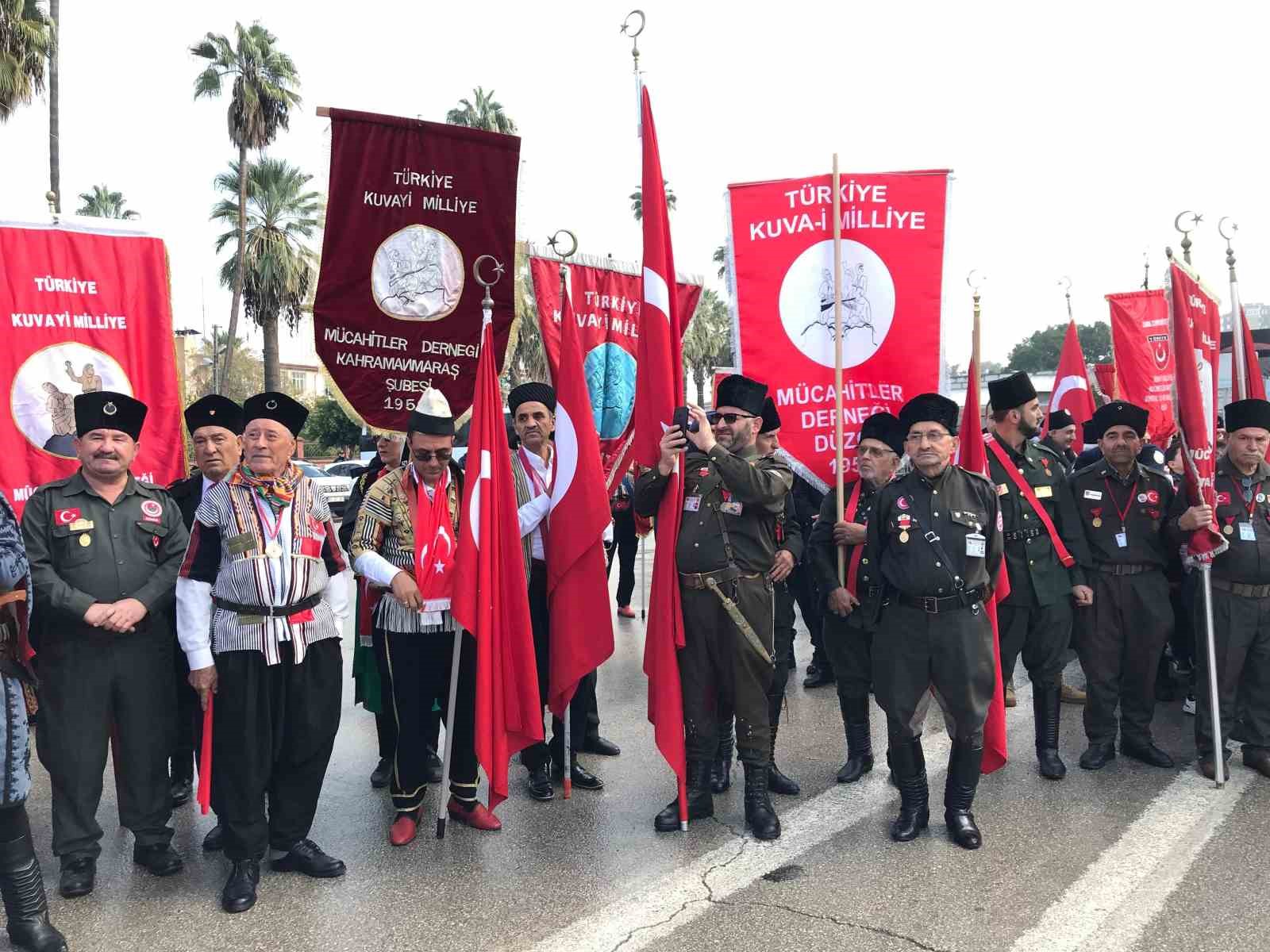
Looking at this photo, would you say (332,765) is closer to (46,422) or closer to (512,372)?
(46,422)

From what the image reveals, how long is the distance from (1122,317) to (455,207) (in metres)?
8.23

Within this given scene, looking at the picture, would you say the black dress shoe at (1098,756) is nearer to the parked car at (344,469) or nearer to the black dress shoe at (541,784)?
the black dress shoe at (541,784)

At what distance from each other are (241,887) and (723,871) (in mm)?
1871

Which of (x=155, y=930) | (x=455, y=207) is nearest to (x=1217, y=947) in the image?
(x=155, y=930)

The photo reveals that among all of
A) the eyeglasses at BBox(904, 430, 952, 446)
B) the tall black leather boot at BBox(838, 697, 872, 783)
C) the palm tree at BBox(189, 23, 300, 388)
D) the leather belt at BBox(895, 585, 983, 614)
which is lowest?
the tall black leather boot at BBox(838, 697, 872, 783)

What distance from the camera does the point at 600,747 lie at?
5.42 m

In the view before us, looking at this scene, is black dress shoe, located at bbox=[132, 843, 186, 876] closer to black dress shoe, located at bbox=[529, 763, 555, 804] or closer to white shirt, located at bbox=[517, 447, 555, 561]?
black dress shoe, located at bbox=[529, 763, 555, 804]

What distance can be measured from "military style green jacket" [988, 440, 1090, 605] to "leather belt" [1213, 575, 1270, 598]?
66 centimetres

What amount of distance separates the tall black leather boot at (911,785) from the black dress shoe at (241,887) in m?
2.64

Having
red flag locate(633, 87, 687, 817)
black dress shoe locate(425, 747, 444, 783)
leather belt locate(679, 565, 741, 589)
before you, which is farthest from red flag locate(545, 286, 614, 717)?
black dress shoe locate(425, 747, 444, 783)

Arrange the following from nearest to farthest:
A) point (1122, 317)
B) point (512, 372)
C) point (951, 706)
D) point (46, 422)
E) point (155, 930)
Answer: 1. point (155, 930)
2. point (951, 706)
3. point (46, 422)
4. point (1122, 317)
5. point (512, 372)

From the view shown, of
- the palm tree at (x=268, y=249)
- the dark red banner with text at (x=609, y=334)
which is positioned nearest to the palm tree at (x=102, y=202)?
the palm tree at (x=268, y=249)

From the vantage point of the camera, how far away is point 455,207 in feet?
15.8

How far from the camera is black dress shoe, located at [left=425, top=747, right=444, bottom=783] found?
A: 506 cm
